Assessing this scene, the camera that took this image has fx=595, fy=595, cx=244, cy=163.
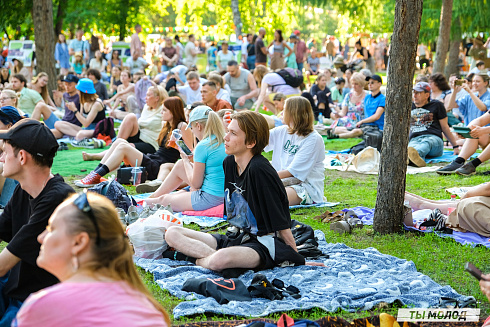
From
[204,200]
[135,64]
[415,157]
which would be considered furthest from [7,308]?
[135,64]

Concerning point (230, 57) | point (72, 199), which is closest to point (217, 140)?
point (72, 199)

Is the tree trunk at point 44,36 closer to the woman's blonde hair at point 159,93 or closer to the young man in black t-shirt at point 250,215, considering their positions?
the woman's blonde hair at point 159,93

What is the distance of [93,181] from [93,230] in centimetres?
645

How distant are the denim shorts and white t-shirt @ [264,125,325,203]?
858 millimetres

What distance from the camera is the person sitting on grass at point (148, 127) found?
964 centimetres

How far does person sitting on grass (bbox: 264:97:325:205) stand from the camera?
23.2 feet

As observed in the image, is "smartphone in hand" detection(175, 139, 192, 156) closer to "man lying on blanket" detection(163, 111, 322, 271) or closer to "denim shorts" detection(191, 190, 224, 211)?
"denim shorts" detection(191, 190, 224, 211)

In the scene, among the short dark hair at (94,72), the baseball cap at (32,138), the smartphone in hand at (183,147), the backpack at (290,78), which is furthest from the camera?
the short dark hair at (94,72)

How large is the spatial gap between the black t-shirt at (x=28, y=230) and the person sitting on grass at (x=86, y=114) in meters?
8.20

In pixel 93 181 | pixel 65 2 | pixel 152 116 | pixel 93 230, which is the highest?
pixel 65 2

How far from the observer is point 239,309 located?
4.15m

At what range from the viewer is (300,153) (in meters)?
7.10

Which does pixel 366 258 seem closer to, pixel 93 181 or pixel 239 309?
pixel 239 309

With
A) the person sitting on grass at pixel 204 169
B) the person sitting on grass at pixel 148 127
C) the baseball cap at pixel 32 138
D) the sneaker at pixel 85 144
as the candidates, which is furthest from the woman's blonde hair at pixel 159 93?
the baseball cap at pixel 32 138
